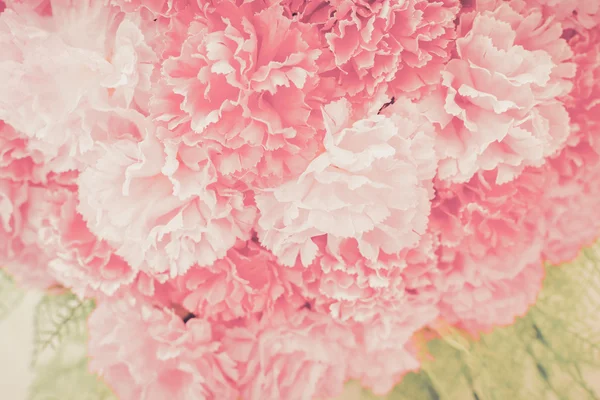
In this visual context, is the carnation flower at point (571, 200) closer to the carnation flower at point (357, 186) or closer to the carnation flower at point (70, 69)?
the carnation flower at point (357, 186)

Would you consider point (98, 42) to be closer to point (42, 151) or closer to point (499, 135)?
point (42, 151)

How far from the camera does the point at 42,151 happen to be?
54 cm

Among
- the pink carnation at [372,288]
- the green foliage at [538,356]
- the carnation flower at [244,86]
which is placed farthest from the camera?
the green foliage at [538,356]

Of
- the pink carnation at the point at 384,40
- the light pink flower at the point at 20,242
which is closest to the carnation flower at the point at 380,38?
the pink carnation at the point at 384,40

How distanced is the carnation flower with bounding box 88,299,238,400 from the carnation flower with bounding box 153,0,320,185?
222mm

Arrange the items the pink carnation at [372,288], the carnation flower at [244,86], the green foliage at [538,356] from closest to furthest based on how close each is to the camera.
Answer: the carnation flower at [244,86] < the pink carnation at [372,288] < the green foliage at [538,356]

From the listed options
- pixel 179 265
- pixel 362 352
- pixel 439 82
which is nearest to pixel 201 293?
pixel 179 265

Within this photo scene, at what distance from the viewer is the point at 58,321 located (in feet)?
2.39

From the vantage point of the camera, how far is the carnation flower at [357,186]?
1.45ft

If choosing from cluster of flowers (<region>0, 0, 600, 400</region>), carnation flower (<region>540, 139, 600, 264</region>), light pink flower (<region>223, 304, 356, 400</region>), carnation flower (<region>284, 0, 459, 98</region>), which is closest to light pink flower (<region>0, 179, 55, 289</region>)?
cluster of flowers (<region>0, 0, 600, 400</region>)

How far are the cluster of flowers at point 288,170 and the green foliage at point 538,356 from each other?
10cm

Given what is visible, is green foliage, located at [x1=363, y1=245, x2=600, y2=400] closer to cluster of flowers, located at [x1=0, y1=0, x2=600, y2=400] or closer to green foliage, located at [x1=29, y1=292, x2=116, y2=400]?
cluster of flowers, located at [x1=0, y1=0, x2=600, y2=400]

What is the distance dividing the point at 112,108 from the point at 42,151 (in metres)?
0.13

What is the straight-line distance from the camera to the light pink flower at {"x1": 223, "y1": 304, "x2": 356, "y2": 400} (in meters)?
0.58
